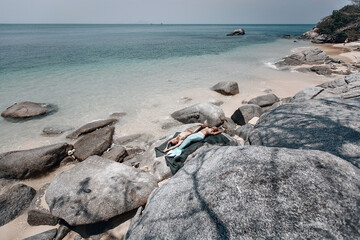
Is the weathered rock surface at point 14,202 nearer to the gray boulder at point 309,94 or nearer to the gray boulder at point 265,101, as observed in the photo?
the gray boulder at point 309,94

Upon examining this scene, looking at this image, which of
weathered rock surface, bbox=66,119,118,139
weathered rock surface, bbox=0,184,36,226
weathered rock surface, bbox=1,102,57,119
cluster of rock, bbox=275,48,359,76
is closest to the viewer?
weathered rock surface, bbox=0,184,36,226

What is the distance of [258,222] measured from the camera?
1.88m

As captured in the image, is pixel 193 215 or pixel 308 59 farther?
pixel 308 59

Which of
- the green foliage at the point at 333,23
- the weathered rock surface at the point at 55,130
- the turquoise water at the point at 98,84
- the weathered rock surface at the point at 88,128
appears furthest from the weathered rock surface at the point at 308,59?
the green foliage at the point at 333,23

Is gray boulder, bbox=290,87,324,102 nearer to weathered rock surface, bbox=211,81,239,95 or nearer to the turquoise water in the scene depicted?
weathered rock surface, bbox=211,81,239,95

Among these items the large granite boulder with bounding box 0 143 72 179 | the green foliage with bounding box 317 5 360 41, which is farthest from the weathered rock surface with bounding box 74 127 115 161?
the green foliage with bounding box 317 5 360 41

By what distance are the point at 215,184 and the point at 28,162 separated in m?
6.30

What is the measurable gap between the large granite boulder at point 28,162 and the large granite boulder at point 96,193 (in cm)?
196

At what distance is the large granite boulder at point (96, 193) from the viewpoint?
3.91 metres

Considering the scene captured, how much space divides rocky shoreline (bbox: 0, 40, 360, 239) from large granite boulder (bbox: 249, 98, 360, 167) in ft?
0.06

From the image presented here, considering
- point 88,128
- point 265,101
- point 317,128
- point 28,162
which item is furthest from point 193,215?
point 265,101

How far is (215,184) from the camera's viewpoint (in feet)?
7.88

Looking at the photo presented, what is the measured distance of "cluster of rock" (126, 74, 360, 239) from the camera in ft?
5.93

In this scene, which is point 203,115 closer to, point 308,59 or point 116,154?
point 116,154
